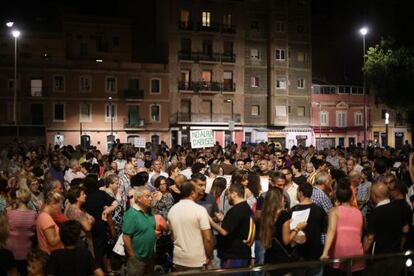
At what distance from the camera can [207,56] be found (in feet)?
185

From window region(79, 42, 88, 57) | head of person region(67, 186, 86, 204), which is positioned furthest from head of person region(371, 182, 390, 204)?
window region(79, 42, 88, 57)

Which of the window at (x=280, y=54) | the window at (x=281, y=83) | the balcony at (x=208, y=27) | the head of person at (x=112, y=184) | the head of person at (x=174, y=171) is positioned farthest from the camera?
the window at (x=280, y=54)

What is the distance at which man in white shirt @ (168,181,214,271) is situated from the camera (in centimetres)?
696

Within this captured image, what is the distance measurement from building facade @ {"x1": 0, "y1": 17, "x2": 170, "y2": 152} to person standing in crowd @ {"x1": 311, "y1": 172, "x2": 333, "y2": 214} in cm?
4413

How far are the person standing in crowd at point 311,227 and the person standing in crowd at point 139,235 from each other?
76.3 inches

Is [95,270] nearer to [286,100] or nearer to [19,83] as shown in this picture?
[19,83]

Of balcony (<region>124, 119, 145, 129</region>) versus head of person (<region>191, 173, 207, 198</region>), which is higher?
balcony (<region>124, 119, 145, 129</region>)

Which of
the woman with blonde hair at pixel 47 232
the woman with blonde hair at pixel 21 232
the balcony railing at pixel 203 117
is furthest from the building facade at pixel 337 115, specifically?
the woman with blonde hair at pixel 47 232

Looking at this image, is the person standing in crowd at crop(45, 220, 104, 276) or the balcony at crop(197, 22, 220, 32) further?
the balcony at crop(197, 22, 220, 32)

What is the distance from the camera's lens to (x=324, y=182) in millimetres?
8750

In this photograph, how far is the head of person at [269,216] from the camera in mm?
6867

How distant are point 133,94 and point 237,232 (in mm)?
47180

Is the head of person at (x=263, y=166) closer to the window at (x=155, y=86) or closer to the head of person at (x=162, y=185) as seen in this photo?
the head of person at (x=162, y=185)

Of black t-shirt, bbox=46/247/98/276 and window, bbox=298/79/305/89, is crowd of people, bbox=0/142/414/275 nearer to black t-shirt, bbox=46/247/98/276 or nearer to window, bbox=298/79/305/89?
black t-shirt, bbox=46/247/98/276
